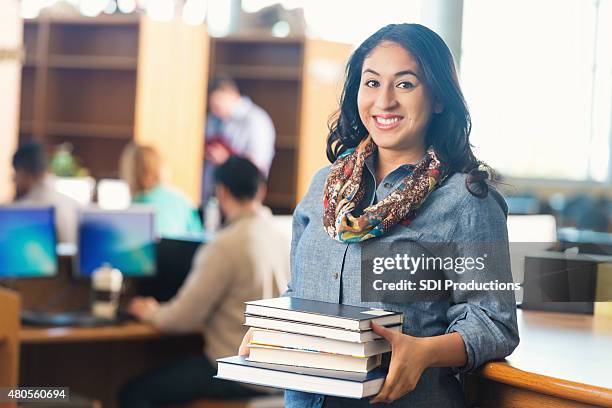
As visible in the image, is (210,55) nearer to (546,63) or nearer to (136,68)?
(136,68)

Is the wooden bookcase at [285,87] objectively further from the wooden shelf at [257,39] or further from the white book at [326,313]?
the white book at [326,313]

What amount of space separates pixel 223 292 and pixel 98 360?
2.55ft

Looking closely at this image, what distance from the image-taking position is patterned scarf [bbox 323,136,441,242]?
1.54m

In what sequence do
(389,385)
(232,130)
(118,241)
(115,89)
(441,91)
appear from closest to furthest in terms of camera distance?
(389,385), (441,91), (118,241), (232,130), (115,89)

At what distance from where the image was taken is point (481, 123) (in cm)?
165

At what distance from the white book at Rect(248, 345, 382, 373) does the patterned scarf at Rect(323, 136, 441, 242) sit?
210 millimetres

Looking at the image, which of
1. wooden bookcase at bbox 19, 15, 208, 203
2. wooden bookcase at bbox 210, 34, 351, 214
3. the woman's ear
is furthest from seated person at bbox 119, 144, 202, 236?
the woman's ear

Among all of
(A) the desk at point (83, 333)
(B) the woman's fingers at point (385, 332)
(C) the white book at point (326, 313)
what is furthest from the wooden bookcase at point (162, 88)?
(B) the woman's fingers at point (385, 332)

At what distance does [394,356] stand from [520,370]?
22 centimetres

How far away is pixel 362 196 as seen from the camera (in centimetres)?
164

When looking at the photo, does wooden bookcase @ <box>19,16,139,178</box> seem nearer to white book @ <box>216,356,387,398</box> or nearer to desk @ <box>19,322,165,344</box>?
desk @ <box>19,322,165,344</box>

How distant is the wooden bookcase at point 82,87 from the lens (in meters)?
7.50

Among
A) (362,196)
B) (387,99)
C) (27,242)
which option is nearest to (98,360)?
(27,242)

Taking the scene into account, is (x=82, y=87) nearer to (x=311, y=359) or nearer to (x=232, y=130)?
(x=232, y=130)
